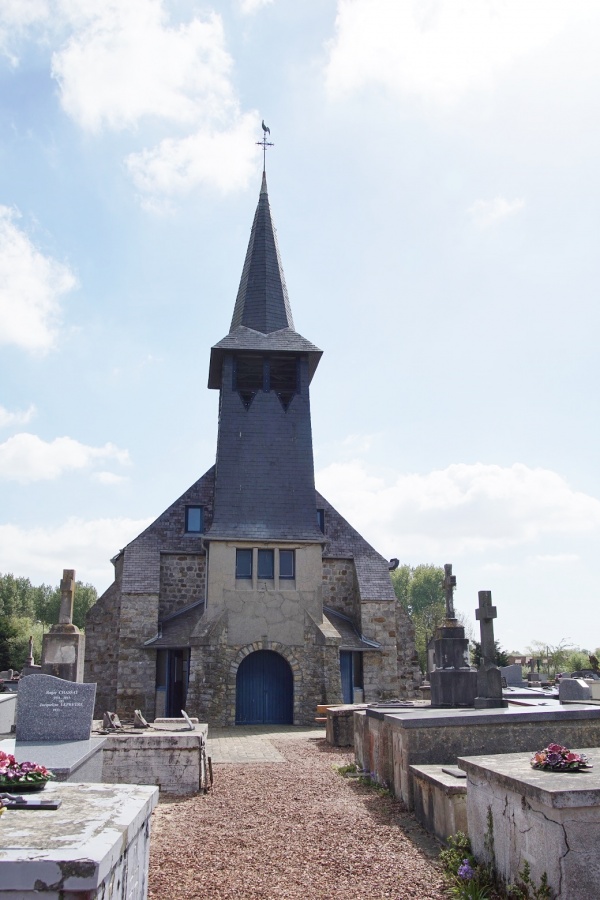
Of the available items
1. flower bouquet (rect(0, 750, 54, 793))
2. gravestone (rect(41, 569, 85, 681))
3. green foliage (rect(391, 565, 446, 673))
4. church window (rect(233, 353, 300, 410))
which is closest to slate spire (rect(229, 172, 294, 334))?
church window (rect(233, 353, 300, 410))

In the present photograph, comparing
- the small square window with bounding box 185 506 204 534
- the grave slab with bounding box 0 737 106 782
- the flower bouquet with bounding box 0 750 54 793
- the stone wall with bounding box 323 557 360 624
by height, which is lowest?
the grave slab with bounding box 0 737 106 782

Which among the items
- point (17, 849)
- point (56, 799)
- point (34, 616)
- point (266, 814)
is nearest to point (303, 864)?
point (266, 814)

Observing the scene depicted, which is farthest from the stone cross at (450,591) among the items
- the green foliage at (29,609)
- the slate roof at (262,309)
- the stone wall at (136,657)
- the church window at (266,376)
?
the green foliage at (29,609)

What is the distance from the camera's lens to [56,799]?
4.03 meters

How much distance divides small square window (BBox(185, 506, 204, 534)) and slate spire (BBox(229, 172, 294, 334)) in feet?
21.8

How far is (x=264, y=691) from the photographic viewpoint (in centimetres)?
2081

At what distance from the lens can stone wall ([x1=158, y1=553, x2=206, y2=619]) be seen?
23.9 m

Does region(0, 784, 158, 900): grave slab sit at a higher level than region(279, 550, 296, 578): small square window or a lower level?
lower

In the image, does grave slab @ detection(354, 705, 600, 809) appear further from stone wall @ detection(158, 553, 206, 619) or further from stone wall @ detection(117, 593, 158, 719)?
stone wall @ detection(158, 553, 206, 619)

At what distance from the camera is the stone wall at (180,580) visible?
2389cm

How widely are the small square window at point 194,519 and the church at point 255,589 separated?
45mm

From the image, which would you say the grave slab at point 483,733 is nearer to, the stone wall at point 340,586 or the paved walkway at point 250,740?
the paved walkway at point 250,740

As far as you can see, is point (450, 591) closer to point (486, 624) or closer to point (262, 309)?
point (486, 624)

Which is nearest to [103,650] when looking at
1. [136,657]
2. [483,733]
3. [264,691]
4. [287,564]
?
[136,657]
